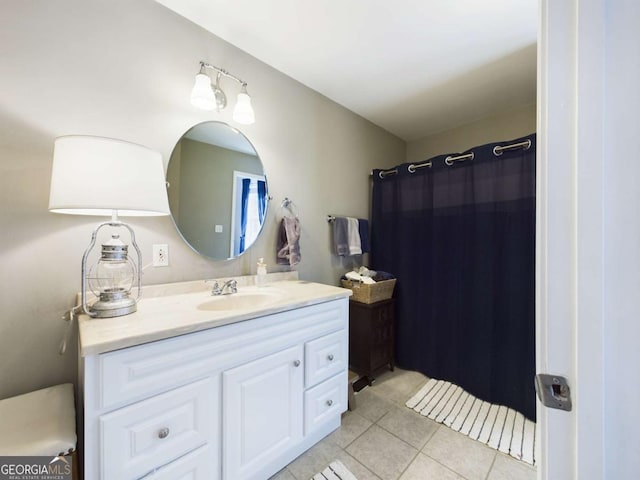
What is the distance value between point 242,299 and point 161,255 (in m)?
0.48

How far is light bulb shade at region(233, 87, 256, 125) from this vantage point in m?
1.52

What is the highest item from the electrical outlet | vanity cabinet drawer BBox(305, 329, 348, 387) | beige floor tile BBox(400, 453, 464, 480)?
the electrical outlet

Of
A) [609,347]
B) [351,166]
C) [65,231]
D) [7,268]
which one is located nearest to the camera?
[609,347]

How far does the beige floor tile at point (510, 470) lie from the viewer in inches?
48.0

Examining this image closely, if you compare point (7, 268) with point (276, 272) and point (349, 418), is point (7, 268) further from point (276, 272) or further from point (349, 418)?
point (349, 418)

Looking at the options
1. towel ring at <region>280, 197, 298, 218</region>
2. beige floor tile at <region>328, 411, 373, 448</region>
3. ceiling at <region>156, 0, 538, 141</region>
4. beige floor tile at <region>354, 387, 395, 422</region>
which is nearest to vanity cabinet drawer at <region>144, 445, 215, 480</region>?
beige floor tile at <region>328, 411, 373, 448</region>

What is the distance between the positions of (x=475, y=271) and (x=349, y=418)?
136cm

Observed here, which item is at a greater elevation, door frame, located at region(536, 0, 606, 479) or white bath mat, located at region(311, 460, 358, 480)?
door frame, located at region(536, 0, 606, 479)

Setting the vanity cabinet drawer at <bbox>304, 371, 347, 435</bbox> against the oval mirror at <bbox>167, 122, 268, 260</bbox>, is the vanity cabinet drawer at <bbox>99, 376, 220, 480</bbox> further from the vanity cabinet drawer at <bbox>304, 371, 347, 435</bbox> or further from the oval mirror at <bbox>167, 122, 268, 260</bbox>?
the oval mirror at <bbox>167, 122, 268, 260</bbox>

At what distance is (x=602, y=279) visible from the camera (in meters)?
0.36

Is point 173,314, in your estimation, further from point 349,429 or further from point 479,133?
point 479,133

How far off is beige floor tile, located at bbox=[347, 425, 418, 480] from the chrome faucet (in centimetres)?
107

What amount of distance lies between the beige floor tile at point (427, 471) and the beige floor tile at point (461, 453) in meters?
0.03

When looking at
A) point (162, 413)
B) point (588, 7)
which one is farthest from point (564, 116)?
point (162, 413)
